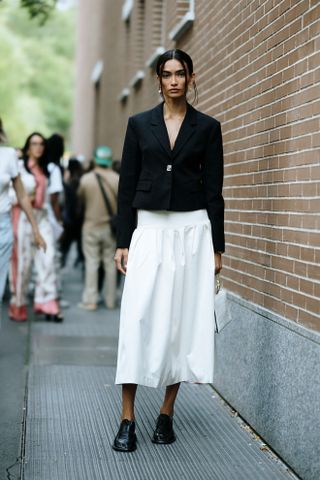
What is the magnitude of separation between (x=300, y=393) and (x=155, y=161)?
1472 mm

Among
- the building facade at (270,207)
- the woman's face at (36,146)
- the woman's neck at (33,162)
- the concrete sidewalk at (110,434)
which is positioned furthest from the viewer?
the woman's neck at (33,162)

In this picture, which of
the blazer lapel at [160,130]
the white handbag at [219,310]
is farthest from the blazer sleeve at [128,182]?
the white handbag at [219,310]

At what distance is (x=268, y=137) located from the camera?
6.23 metres

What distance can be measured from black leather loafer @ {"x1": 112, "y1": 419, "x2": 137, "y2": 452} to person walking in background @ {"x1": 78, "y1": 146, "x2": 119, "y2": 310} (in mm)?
7144

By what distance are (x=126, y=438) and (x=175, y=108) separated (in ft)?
5.95

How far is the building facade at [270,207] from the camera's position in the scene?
5.20 m

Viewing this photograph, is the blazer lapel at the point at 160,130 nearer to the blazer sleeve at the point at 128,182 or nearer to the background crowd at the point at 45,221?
the blazer sleeve at the point at 128,182

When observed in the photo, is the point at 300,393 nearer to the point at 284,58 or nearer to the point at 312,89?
the point at 312,89

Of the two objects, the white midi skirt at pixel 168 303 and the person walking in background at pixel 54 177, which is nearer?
the white midi skirt at pixel 168 303

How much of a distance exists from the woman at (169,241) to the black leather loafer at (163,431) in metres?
0.21

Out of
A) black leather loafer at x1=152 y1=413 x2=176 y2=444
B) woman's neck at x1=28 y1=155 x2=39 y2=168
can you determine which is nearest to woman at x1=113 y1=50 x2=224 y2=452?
black leather loafer at x1=152 y1=413 x2=176 y2=444

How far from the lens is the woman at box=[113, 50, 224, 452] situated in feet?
18.8

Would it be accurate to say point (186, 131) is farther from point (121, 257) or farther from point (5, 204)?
point (5, 204)

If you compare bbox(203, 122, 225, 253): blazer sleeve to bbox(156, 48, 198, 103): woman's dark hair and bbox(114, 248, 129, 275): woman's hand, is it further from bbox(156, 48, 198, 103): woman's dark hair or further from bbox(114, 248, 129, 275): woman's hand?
bbox(114, 248, 129, 275): woman's hand
